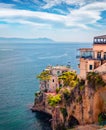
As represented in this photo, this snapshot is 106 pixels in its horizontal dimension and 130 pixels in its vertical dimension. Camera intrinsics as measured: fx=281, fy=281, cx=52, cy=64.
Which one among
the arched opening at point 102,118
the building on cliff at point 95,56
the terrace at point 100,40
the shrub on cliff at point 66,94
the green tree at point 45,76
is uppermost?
the terrace at point 100,40

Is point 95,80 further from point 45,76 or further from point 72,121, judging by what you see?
point 45,76

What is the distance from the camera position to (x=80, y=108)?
2366 inches

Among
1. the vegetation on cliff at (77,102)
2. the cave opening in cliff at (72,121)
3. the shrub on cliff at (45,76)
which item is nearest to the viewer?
the vegetation on cliff at (77,102)

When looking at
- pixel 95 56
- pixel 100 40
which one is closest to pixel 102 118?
pixel 95 56

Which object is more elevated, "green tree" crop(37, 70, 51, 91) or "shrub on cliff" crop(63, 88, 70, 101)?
"green tree" crop(37, 70, 51, 91)

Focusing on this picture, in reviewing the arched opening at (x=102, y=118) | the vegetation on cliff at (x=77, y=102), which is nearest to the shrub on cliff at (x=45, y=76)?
the vegetation on cliff at (x=77, y=102)

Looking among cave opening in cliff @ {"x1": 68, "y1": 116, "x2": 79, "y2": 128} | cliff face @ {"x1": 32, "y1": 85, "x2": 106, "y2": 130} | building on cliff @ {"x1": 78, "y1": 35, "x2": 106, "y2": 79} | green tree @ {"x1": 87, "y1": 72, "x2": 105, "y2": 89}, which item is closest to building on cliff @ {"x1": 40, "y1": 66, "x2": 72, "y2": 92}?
building on cliff @ {"x1": 78, "y1": 35, "x2": 106, "y2": 79}

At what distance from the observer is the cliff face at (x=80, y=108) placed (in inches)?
2199

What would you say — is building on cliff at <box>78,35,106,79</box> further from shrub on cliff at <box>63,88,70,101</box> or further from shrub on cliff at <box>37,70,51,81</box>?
shrub on cliff at <box>37,70,51,81</box>

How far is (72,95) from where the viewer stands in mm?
62594

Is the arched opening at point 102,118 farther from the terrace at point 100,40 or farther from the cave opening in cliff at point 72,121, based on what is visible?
the terrace at point 100,40

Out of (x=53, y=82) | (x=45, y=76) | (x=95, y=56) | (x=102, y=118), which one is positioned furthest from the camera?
(x=45, y=76)

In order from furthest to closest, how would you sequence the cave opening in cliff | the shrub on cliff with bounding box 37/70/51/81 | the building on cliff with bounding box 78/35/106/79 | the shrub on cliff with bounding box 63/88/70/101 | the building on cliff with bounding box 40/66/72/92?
1. the building on cliff with bounding box 40/66/72/92
2. the shrub on cliff with bounding box 37/70/51/81
3. the building on cliff with bounding box 78/35/106/79
4. the shrub on cliff with bounding box 63/88/70/101
5. the cave opening in cliff

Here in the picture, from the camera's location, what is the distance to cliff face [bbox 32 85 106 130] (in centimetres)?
5584
